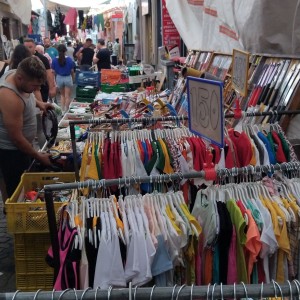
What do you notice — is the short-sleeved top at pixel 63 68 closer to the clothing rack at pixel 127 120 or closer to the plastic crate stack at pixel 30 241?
the clothing rack at pixel 127 120

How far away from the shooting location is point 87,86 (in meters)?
9.80

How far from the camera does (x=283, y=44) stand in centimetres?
399

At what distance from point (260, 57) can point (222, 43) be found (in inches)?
72.8

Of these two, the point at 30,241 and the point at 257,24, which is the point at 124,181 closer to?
the point at 30,241

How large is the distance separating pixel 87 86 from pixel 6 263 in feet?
19.7

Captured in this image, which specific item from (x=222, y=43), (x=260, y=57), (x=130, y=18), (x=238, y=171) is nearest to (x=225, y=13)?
(x=222, y=43)

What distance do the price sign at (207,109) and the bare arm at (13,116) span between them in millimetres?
1774

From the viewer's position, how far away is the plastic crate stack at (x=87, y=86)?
955cm

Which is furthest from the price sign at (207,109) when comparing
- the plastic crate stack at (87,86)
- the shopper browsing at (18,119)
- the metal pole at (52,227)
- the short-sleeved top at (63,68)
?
the short-sleeved top at (63,68)

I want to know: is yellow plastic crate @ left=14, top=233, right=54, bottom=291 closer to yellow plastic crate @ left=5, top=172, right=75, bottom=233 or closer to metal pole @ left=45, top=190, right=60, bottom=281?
yellow plastic crate @ left=5, top=172, right=75, bottom=233

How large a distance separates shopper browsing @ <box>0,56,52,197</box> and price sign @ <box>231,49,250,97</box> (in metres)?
1.59

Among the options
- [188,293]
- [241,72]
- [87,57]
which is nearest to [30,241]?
[241,72]

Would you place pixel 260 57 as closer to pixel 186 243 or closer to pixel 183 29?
pixel 186 243

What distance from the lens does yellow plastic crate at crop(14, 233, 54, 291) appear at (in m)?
3.25
